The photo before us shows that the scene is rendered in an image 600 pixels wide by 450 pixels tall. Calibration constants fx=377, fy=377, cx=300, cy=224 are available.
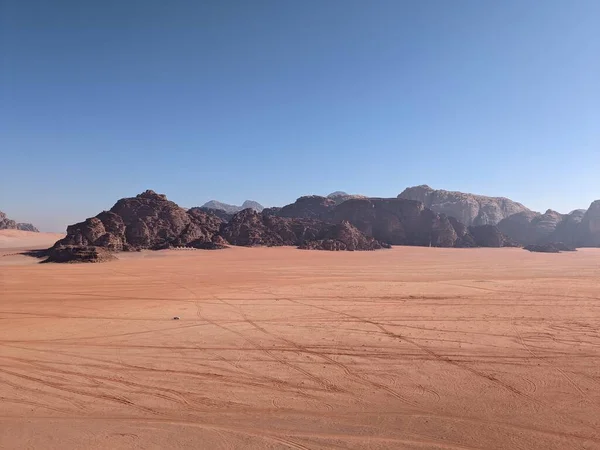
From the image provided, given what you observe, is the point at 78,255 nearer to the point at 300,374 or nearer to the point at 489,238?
the point at 300,374

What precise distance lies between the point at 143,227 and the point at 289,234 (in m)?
21.7

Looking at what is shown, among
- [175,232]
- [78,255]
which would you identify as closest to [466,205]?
[175,232]

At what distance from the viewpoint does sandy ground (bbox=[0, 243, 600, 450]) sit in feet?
17.4

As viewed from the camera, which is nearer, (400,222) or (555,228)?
(400,222)

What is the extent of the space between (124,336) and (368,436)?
24.3ft

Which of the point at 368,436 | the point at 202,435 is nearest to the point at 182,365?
the point at 202,435

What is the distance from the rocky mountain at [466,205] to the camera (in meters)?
93.8

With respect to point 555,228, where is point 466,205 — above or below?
above

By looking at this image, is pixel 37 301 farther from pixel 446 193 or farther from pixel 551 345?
pixel 446 193

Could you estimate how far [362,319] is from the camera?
1201 cm

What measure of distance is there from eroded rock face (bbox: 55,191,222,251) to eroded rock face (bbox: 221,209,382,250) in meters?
3.86

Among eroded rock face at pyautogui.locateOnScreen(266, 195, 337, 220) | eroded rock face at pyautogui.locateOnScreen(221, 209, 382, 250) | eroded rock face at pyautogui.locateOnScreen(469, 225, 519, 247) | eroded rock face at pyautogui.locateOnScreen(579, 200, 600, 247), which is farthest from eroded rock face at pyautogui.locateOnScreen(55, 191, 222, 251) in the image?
eroded rock face at pyautogui.locateOnScreen(579, 200, 600, 247)

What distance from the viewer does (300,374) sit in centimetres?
742

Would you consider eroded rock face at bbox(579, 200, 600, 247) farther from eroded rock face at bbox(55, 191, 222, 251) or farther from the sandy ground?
the sandy ground
